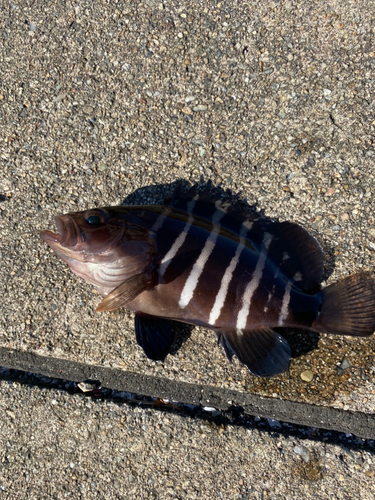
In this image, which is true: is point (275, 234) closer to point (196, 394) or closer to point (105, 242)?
point (105, 242)

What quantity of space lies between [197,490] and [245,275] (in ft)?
4.09

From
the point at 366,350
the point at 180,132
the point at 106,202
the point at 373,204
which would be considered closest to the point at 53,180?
the point at 106,202

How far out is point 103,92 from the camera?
2.45 metres

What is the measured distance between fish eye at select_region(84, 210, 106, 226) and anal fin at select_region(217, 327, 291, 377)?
890mm

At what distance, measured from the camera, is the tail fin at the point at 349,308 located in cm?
196

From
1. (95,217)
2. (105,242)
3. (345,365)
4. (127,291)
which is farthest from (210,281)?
(345,365)

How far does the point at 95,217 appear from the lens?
6.44 feet

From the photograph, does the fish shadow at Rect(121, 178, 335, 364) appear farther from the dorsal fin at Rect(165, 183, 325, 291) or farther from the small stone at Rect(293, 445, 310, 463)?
the small stone at Rect(293, 445, 310, 463)

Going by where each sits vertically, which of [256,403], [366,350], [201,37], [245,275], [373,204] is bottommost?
[256,403]

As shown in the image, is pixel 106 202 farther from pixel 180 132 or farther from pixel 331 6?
pixel 331 6

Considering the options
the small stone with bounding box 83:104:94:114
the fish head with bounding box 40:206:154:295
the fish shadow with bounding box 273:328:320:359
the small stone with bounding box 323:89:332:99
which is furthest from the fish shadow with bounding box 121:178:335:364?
the small stone with bounding box 323:89:332:99

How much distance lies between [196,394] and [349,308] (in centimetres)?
102

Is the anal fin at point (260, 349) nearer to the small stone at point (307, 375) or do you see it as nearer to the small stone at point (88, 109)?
the small stone at point (307, 375)

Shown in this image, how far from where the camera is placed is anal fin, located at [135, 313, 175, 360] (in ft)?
6.70
